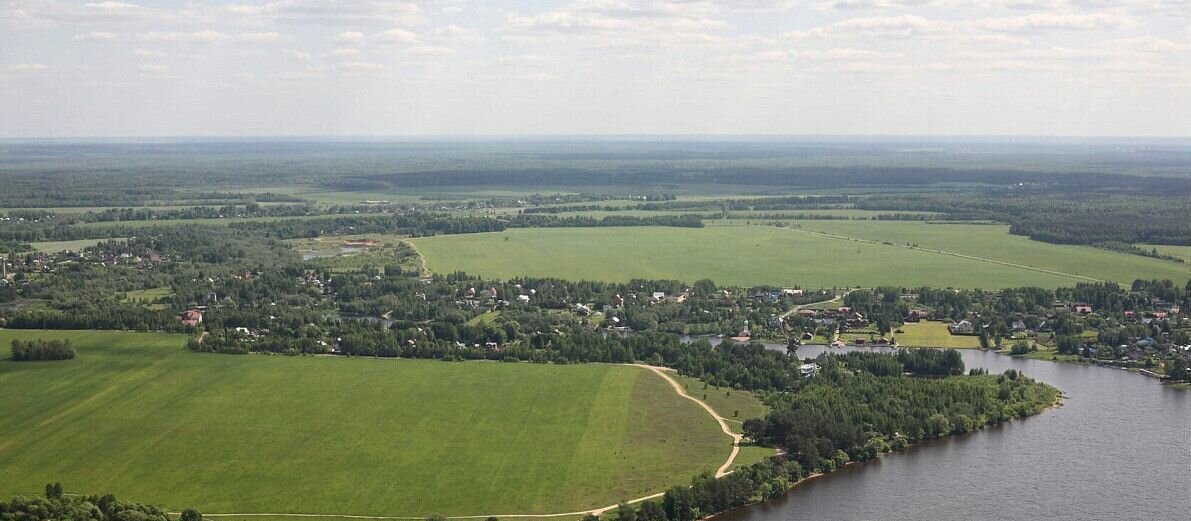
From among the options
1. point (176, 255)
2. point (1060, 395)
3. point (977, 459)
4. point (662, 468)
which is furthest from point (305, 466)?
point (176, 255)

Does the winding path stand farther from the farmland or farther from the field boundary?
the field boundary

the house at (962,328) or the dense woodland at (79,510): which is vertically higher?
the dense woodland at (79,510)

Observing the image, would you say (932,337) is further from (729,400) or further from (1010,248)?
(1010,248)

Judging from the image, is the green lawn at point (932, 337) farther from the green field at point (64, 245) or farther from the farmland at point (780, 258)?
the green field at point (64, 245)

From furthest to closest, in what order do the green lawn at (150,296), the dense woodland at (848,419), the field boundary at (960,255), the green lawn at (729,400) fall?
the field boundary at (960,255) → the green lawn at (150,296) → the green lawn at (729,400) → the dense woodland at (848,419)

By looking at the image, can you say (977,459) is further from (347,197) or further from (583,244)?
(347,197)

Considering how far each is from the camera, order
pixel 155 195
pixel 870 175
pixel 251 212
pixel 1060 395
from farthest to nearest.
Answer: pixel 870 175, pixel 155 195, pixel 251 212, pixel 1060 395

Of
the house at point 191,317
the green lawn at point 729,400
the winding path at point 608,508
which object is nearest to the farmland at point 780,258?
the house at point 191,317
